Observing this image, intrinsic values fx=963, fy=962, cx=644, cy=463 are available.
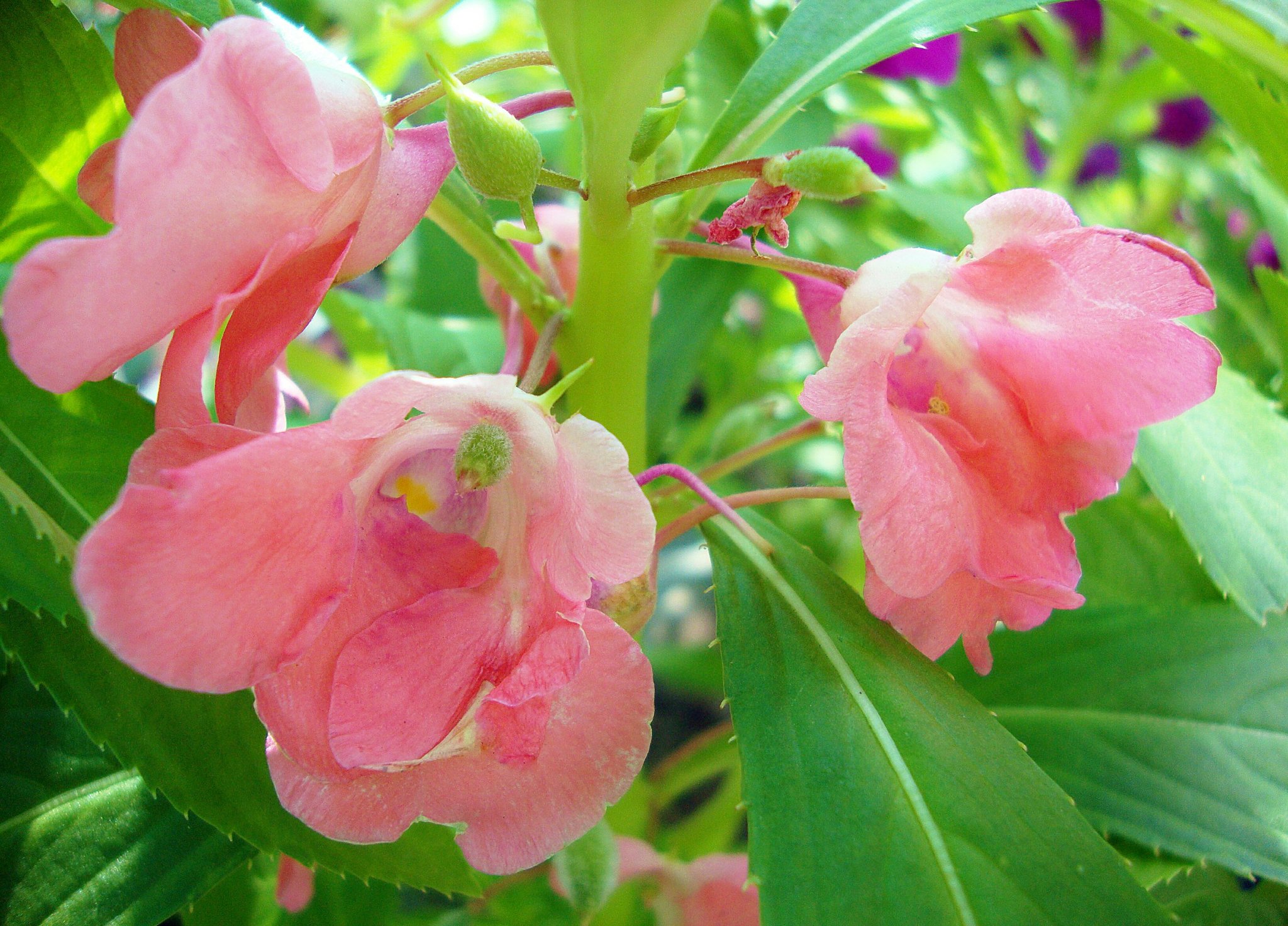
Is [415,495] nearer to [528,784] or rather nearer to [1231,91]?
[528,784]

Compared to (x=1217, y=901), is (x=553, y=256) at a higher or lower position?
higher

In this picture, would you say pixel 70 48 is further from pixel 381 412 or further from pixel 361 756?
pixel 361 756

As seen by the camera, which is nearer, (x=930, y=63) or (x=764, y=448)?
(x=764, y=448)

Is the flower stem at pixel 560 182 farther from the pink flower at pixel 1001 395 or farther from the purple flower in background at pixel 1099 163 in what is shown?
the purple flower in background at pixel 1099 163

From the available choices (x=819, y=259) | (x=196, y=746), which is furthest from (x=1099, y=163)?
(x=196, y=746)

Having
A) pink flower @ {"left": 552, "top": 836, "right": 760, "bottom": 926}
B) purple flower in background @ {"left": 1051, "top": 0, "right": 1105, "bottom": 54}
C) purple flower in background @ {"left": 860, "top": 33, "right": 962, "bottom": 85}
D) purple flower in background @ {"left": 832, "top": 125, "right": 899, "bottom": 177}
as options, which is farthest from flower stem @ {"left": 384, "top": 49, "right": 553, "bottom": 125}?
purple flower in background @ {"left": 1051, "top": 0, "right": 1105, "bottom": 54}

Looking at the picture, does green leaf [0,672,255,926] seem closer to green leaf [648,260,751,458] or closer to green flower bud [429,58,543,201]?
green flower bud [429,58,543,201]
